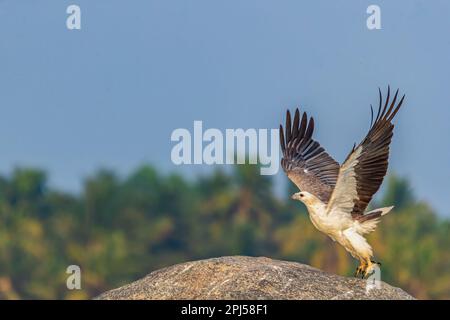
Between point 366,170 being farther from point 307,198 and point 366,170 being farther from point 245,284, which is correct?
point 245,284

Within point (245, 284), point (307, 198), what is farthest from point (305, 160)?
point (245, 284)

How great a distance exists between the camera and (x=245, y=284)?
61.3 ft

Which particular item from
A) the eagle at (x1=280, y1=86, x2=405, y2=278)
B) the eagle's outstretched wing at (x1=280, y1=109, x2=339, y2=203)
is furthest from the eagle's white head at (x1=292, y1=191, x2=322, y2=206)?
the eagle's outstretched wing at (x1=280, y1=109, x2=339, y2=203)

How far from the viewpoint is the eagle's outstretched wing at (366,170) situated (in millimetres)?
19203

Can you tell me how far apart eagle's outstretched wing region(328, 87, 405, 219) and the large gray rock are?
116 centimetres

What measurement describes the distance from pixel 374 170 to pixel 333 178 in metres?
2.75

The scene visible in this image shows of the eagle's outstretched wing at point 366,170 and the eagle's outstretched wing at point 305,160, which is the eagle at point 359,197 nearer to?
the eagle's outstretched wing at point 366,170

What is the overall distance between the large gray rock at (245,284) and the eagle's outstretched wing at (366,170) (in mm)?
1159

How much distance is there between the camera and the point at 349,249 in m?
19.9

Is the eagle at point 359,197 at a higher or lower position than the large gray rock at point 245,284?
higher

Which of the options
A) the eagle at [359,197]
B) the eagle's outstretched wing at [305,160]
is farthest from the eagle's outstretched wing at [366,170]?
the eagle's outstretched wing at [305,160]

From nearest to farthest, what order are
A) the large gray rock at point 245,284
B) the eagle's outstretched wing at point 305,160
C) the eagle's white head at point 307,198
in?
1. the large gray rock at point 245,284
2. the eagle's white head at point 307,198
3. the eagle's outstretched wing at point 305,160

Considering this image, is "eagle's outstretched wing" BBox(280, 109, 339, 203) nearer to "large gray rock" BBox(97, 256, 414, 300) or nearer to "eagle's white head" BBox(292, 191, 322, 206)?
"eagle's white head" BBox(292, 191, 322, 206)
